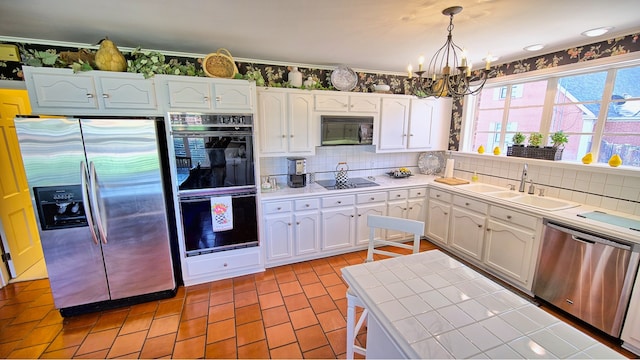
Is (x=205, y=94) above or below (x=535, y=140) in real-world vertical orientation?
above

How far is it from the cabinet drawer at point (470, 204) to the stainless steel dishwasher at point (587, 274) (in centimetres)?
59

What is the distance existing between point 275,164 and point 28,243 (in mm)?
3062

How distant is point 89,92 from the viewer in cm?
221

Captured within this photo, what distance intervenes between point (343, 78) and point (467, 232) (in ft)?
8.19

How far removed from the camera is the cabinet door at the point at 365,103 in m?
3.38

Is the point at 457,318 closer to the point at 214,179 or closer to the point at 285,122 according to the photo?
the point at 214,179

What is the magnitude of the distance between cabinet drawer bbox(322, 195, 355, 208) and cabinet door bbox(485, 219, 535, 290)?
5.13ft

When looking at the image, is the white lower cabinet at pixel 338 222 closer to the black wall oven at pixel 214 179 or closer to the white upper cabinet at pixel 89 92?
the black wall oven at pixel 214 179

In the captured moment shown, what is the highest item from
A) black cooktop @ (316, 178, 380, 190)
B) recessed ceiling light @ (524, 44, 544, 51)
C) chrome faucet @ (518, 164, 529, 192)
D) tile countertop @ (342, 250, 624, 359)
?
recessed ceiling light @ (524, 44, 544, 51)

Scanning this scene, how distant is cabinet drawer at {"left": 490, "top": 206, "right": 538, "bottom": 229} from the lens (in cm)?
A: 247

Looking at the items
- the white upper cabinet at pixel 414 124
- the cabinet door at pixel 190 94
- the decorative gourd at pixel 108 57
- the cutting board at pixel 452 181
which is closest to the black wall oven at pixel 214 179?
the cabinet door at pixel 190 94

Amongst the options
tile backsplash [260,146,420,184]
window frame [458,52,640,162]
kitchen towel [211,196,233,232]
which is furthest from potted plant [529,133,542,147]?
kitchen towel [211,196,233,232]

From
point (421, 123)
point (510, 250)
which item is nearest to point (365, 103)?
point (421, 123)

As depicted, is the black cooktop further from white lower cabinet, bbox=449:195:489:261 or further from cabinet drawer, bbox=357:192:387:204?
white lower cabinet, bbox=449:195:489:261
